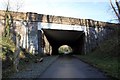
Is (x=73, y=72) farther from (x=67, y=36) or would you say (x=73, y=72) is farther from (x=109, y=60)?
(x=67, y=36)

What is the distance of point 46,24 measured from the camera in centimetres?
3512

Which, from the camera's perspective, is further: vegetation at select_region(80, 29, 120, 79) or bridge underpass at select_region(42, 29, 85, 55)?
bridge underpass at select_region(42, 29, 85, 55)

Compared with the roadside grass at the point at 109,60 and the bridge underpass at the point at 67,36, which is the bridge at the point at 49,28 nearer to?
the bridge underpass at the point at 67,36

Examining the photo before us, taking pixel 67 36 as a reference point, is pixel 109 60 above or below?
below

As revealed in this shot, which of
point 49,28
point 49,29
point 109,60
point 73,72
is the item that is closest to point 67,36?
point 49,29

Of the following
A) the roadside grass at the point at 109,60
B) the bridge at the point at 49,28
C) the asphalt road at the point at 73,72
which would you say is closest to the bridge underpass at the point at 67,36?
the bridge at the point at 49,28

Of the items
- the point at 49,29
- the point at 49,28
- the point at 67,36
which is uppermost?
the point at 49,28

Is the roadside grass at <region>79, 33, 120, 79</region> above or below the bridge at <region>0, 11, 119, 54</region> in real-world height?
below

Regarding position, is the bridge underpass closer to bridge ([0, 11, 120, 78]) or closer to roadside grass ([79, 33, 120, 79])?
bridge ([0, 11, 120, 78])

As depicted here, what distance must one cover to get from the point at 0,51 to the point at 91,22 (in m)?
25.4

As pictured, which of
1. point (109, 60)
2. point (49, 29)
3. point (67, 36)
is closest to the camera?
point (109, 60)

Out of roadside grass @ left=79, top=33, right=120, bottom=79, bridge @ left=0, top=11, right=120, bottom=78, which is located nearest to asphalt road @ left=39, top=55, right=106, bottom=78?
roadside grass @ left=79, top=33, right=120, bottom=79

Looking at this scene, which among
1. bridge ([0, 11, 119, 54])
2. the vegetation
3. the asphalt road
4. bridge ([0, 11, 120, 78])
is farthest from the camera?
bridge ([0, 11, 119, 54])

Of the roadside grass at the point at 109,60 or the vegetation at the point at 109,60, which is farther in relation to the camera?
the vegetation at the point at 109,60
